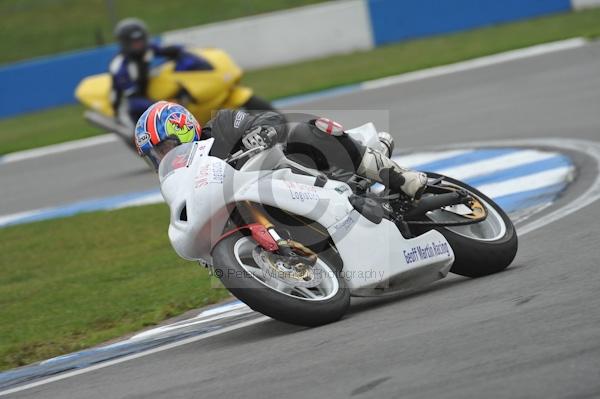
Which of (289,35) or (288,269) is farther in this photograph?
(289,35)

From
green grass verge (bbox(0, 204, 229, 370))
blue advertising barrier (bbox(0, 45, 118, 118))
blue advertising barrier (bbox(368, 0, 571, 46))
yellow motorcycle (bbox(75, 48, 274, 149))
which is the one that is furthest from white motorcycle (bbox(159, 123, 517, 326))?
blue advertising barrier (bbox(0, 45, 118, 118))

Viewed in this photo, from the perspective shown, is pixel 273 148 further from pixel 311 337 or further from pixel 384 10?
pixel 384 10

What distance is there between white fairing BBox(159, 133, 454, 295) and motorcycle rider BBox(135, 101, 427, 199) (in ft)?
0.33

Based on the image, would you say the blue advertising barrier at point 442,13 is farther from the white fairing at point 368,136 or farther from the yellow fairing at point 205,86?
the white fairing at point 368,136

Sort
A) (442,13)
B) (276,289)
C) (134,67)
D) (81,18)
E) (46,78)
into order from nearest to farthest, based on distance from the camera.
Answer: (276,289) < (134,67) < (442,13) < (46,78) < (81,18)

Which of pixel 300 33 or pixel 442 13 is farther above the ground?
pixel 442 13

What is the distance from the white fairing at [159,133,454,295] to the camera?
586 cm

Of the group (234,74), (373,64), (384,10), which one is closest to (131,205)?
(234,74)

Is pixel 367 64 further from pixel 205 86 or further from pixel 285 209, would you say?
pixel 285 209

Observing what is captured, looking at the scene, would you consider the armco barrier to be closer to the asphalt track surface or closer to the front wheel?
the asphalt track surface

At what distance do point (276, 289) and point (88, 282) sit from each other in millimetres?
3528

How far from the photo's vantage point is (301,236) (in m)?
6.07

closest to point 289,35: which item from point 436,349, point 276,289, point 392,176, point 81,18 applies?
point 81,18

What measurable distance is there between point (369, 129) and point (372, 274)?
3.59ft
